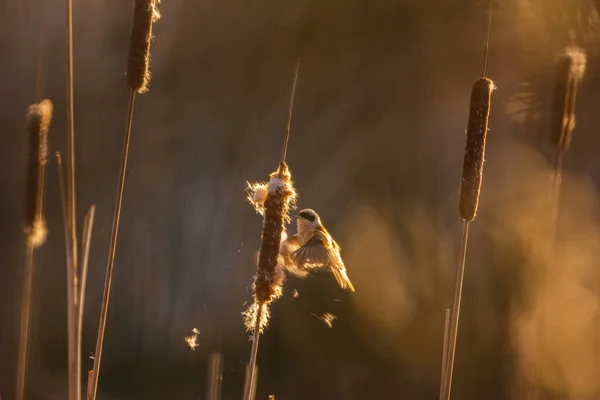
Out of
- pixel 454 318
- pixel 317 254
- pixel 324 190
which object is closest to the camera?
pixel 454 318

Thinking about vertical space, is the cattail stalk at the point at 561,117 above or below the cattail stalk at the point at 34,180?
above

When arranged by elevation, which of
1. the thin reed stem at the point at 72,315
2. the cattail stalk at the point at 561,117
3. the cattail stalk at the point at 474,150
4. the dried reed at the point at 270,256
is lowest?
the thin reed stem at the point at 72,315

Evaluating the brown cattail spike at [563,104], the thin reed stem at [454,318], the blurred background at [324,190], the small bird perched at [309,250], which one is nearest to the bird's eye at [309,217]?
the small bird perched at [309,250]

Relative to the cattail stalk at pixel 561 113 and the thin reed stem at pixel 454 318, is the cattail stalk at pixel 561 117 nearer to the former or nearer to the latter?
the cattail stalk at pixel 561 113

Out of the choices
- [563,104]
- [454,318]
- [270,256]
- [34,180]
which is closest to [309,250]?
[270,256]

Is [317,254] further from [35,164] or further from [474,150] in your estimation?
[35,164]

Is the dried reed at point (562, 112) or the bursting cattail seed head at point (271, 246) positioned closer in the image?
the bursting cattail seed head at point (271, 246)

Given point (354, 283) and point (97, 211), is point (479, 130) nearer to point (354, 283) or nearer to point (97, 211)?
point (354, 283)
